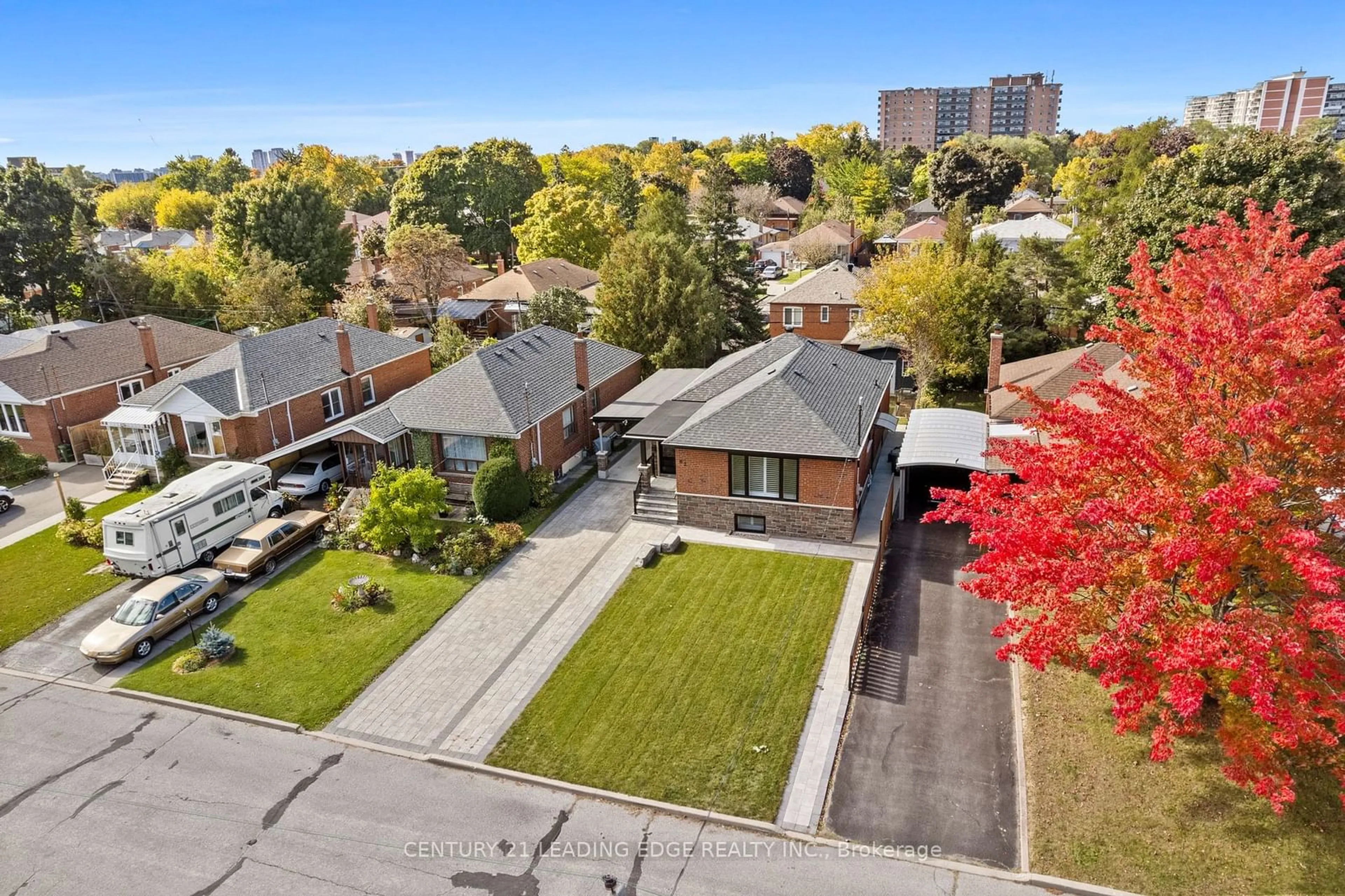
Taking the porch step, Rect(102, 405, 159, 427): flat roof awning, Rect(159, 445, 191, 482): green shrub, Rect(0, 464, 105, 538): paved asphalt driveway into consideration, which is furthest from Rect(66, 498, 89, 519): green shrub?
the porch step

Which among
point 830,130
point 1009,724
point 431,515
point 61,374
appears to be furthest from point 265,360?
point 830,130

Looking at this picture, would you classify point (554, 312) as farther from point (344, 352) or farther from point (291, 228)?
point (291, 228)

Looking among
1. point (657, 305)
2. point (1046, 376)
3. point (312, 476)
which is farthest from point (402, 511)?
point (1046, 376)

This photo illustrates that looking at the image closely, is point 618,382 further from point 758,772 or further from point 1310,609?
point 1310,609

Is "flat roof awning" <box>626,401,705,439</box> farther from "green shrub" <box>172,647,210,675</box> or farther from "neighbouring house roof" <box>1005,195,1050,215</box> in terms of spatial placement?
"neighbouring house roof" <box>1005,195,1050,215</box>

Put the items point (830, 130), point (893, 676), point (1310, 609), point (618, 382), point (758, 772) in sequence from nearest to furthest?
point (1310, 609) < point (758, 772) < point (893, 676) < point (618, 382) < point (830, 130)

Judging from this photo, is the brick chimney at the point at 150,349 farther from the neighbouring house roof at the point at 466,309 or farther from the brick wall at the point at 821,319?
the brick wall at the point at 821,319

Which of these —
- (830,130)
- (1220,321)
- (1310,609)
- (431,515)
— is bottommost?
(431,515)
